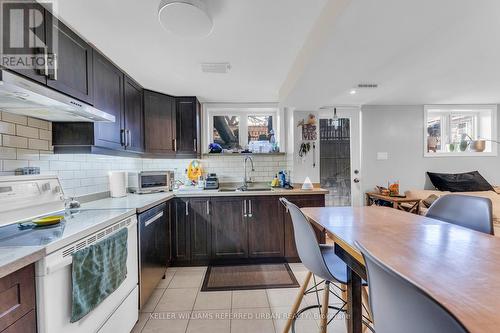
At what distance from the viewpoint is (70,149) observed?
1828 mm

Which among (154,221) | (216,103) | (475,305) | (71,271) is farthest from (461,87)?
(71,271)

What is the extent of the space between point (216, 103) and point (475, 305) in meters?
3.41

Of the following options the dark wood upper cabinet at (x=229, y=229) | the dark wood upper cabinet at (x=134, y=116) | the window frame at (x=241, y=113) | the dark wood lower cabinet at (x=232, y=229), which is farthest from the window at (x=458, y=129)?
the dark wood upper cabinet at (x=134, y=116)

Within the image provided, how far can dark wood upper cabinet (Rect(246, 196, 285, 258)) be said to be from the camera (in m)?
2.74

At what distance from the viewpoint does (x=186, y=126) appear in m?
3.08

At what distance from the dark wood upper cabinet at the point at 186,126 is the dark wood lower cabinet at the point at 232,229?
766mm

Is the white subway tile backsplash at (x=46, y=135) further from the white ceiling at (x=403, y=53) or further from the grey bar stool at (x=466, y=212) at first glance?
the grey bar stool at (x=466, y=212)

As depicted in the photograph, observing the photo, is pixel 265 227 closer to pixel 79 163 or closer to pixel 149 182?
pixel 149 182

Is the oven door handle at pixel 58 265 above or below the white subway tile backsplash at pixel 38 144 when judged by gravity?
below

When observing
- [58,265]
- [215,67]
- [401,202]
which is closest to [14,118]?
[58,265]

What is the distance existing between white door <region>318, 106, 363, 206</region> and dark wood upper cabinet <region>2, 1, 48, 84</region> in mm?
3369

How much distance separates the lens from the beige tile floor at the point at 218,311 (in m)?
1.69

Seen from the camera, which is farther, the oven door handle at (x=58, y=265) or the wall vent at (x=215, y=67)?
the wall vent at (x=215, y=67)

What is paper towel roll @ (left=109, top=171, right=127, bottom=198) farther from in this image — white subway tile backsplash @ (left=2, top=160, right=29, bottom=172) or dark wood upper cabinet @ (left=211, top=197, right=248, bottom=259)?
dark wood upper cabinet @ (left=211, top=197, right=248, bottom=259)
